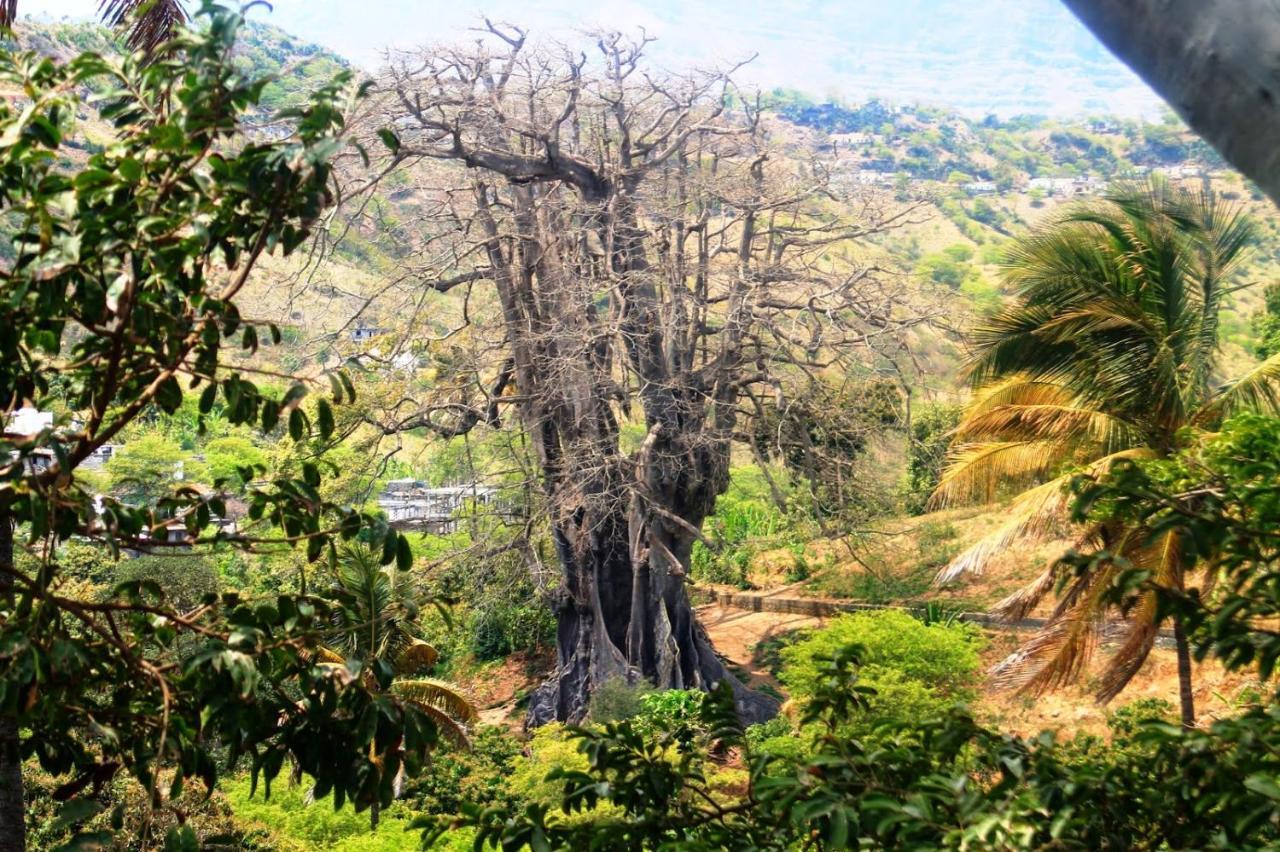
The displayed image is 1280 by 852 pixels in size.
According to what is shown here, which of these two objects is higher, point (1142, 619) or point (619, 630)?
point (1142, 619)

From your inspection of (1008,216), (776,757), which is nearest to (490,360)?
(776,757)

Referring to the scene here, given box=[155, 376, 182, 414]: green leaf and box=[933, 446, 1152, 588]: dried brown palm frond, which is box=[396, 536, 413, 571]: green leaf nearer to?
box=[155, 376, 182, 414]: green leaf

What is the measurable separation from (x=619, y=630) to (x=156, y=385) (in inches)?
538

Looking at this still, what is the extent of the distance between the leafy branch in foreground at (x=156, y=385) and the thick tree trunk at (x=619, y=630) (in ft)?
37.6

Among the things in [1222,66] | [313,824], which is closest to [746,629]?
[313,824]

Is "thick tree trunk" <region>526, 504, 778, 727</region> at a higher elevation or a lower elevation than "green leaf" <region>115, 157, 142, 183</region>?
lower

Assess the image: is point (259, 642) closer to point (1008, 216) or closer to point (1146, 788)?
point (1146, 788)

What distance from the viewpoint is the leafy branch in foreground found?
2.79 meters

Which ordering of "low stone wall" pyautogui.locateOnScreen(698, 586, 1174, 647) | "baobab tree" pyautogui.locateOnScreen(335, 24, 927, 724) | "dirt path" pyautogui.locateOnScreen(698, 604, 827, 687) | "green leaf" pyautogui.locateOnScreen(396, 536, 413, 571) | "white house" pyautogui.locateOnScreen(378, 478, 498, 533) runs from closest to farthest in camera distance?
"green leaf" pyautogui.locateOnScreen(396, 536, 413, 571) → "baobab tree" pyautogui.locateOnScreen(335, 24, 927, 724) → "white house" pyautogui.locateOnScreen(378, 478, 498, 533) → "low stone wall" pyautogui.locateOnScreen(698, 586, 1174, 647) → "dirt path" pyautogui.locateOnScreen(698, 604, 827, 687)

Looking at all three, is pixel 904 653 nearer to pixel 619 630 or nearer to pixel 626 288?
pixel 619 630

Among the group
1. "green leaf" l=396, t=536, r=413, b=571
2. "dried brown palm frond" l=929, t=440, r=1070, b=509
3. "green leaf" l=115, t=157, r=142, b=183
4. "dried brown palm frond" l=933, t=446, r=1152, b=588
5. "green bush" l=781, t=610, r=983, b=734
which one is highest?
"green leaf" l=115, t=157, r=142, b=183

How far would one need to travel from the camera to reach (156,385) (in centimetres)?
327

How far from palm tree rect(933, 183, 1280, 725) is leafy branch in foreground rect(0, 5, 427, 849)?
8.06 metres

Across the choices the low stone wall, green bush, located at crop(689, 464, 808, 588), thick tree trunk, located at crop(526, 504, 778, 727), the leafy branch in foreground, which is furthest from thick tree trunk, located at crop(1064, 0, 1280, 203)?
green bush, located at crop(689, 464, 808, 588)
